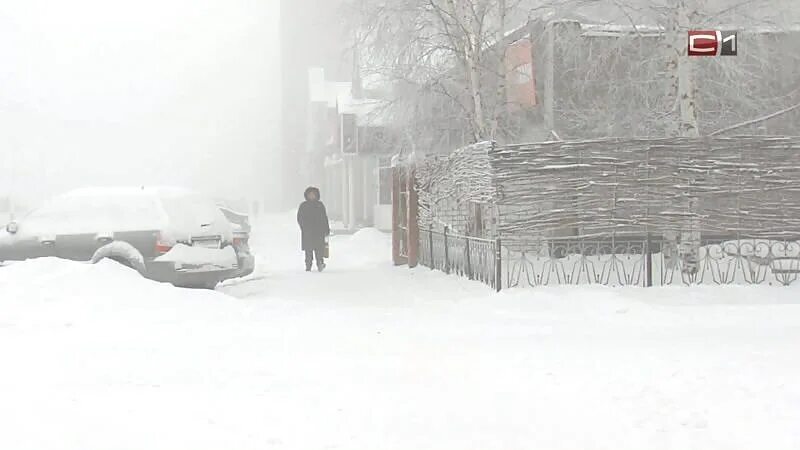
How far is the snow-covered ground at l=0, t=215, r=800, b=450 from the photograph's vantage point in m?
5.48

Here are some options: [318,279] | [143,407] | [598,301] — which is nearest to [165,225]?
[318,279]

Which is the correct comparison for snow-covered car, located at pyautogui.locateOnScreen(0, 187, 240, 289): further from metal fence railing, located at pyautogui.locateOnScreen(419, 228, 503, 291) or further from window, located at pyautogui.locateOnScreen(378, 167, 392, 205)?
window, located at pyautogui.locateOnScreen(378, 167, 392, 205)

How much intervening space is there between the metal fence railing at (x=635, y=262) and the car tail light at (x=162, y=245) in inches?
160

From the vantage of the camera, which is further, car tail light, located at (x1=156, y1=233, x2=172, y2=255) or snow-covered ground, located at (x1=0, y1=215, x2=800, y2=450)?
car tail light, located at (x1=156, y1=233, x2=172, y2=255)

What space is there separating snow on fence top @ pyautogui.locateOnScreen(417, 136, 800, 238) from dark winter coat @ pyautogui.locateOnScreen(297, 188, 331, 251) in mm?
5639

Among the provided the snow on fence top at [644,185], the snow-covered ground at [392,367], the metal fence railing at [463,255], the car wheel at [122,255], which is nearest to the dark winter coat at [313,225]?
the metal fence railing at [463,255]

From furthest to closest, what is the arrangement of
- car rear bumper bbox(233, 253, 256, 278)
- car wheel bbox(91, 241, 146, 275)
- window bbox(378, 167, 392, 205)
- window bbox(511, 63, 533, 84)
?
1. window bbox(378, 167, 392, 205)
2. window bbox(511, 63, 533, 84)
3. car rear bumper bbox(233, 253, 256, 278)
4. car wheel bbox(91, 241, 146, 275)

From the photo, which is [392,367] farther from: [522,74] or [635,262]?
[522,74]

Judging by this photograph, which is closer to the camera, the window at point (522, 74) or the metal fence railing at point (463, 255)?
the metal fence railing at point (463, 255)

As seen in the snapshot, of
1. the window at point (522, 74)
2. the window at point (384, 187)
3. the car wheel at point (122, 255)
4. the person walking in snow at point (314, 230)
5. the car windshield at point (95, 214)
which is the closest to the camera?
the car wheel at point (122, 255)

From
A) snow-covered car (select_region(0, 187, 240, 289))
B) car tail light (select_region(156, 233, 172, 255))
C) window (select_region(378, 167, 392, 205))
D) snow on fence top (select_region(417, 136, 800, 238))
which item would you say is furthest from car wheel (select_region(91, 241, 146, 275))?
window (select_region(378, 167, 392, 205))

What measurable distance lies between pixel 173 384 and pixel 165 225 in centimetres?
583

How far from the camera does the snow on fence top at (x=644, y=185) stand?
37.9ft

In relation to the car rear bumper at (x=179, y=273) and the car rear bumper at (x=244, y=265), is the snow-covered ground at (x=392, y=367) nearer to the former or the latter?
the car rear bumper at (x=179, y=273)
